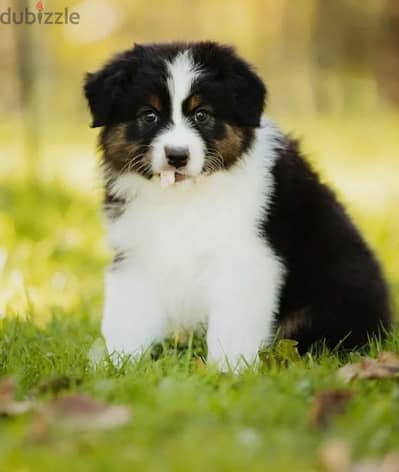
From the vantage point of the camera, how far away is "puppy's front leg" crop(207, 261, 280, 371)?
394 centimetres

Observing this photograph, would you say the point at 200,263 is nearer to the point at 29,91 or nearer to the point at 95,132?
the point at 29,91

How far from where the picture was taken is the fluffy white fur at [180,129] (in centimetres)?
384

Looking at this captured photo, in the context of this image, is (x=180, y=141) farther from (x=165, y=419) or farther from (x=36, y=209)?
(x=36, y=209)

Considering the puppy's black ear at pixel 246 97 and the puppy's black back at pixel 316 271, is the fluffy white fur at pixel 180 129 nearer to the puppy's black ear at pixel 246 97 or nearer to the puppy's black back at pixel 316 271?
the puppy's black ear at pixel 246 97

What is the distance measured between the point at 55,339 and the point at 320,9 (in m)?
16.5

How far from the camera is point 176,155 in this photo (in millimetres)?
3809

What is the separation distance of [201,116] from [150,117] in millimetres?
222

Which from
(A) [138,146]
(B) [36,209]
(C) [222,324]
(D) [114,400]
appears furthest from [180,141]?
(B) [36,209]

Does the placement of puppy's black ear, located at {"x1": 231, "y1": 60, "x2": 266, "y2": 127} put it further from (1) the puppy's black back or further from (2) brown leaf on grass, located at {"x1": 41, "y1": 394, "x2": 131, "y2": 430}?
(2) brown leaf on grass, located at {"x1": 41, "y1": 394, "x2": 131, "y2": 430}

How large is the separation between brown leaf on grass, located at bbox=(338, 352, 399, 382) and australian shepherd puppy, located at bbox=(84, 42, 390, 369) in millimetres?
527

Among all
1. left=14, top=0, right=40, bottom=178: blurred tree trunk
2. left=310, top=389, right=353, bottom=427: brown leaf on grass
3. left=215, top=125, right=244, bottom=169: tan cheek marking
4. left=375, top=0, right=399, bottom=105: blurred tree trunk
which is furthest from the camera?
left=375, top=0, right=399, bottom=105: blurred tree trunk

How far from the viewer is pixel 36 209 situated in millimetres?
7488

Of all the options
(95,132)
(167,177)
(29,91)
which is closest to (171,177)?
(167,177)

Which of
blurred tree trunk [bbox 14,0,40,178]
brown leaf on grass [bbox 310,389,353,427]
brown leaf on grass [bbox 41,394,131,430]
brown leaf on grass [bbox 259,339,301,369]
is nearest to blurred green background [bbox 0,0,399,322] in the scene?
blurred tree trunk [bbox 14,0,40,178]
